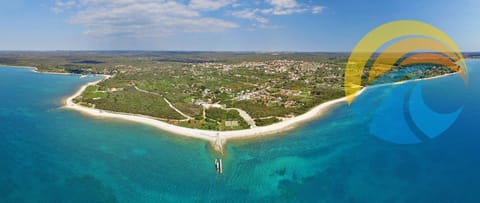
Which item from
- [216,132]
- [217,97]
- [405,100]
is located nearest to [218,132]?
[216,132]

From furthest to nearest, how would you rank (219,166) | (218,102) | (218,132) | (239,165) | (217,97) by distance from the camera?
1. (217,97)
2. (218,102)
3. (218,132)
4. (239,165)
5. (219,166)

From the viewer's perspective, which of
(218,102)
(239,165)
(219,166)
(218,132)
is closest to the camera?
(219,166)

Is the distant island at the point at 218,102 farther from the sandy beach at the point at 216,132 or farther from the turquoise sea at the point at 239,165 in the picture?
the turquoise sea at the point at 239,165

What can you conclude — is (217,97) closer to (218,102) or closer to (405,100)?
(218,102)

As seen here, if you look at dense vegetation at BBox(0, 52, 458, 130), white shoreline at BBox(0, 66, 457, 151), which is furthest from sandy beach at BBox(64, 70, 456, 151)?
dense vegetation at BBox(0, 52, 458, 130)

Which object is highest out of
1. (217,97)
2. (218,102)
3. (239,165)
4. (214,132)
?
(217,97)

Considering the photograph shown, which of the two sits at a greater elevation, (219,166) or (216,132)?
(216,132)

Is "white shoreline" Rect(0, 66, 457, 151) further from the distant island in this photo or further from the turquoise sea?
the turquoise sea

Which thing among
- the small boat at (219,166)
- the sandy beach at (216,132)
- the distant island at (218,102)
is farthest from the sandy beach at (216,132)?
the small boat at (219,166)
